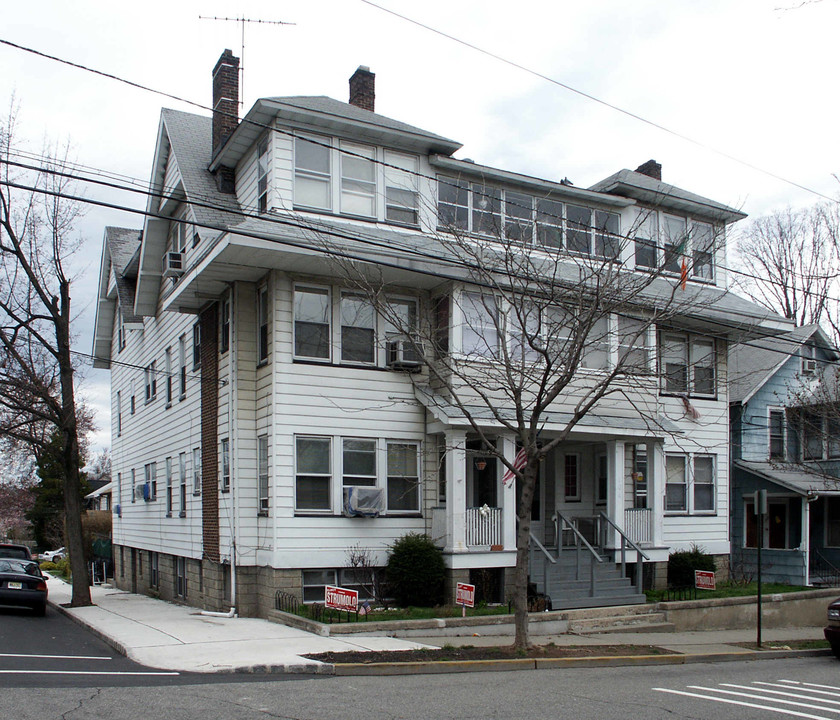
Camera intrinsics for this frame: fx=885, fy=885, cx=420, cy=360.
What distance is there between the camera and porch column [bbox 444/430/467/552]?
1788 centimetres

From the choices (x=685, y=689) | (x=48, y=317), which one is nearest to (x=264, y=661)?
(x=685, y=689)

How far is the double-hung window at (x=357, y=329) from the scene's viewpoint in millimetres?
18672

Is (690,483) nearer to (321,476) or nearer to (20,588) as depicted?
(321,476)

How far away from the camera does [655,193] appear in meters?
22.3

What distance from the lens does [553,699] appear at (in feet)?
32.8

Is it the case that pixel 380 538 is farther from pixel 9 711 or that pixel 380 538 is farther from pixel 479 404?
pixel 9 711

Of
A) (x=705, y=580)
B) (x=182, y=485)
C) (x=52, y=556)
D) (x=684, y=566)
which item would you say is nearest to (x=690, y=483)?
(x=684, y=566)

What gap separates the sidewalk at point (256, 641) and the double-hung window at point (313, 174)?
851cm

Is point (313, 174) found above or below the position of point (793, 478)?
above

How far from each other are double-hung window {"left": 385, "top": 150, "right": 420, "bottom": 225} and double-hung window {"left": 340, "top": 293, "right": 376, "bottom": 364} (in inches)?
77.6

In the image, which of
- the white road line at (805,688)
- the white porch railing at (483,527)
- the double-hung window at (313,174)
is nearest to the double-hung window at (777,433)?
the white porch railing at (483,527)

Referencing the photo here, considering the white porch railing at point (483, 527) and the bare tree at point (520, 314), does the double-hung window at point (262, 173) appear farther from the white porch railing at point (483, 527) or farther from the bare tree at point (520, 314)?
the white porch railing at point (483, 527)

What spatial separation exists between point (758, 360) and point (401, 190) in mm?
14875

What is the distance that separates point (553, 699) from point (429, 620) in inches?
222
